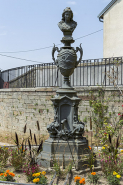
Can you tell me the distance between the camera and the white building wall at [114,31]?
1304 cm

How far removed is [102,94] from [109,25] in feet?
19.7

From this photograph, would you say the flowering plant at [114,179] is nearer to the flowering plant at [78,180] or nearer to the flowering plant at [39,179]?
the flowering plant at [78,180]

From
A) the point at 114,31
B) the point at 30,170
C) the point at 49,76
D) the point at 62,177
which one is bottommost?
the point at 62,177

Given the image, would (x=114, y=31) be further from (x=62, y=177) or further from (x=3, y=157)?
(x=62, y=177)

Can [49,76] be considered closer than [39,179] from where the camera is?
No

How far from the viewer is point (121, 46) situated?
1295 centimetres

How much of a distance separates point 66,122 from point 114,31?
29.9 ft

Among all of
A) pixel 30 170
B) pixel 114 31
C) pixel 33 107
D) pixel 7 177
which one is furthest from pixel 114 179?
pixel 114 31

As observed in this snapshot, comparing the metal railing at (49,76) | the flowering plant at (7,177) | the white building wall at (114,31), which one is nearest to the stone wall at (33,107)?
the metal railing at (49,76)

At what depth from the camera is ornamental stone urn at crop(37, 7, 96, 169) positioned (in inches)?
217

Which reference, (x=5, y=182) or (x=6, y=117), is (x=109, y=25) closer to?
(x=6, y=117)

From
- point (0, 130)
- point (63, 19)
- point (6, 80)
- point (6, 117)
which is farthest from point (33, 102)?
point (63, 19)

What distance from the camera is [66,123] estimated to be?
18.7 feet

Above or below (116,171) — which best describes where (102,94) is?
above
